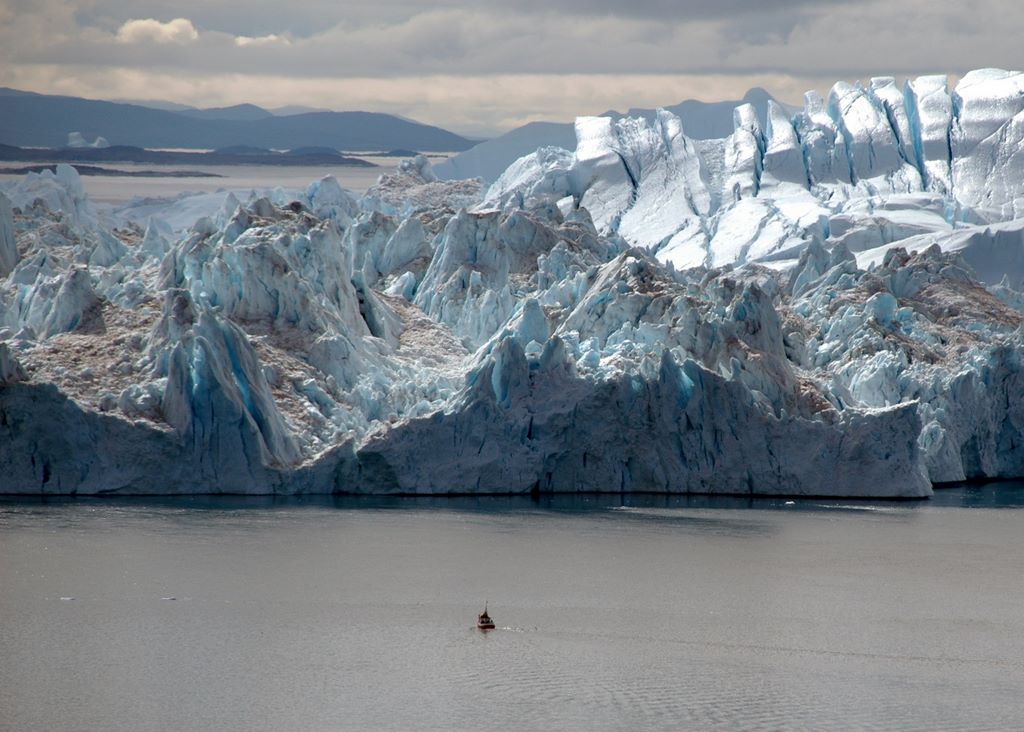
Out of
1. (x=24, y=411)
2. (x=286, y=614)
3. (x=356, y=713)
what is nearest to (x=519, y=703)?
(x=356, y=713)

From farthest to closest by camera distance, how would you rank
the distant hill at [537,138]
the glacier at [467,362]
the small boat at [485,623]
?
the distant hill at [537,138]
the glacier at [467,362]
the small boat at [485,623]

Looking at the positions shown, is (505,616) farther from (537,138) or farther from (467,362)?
(537,138)

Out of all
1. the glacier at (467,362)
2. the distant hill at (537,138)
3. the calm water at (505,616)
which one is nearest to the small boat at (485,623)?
the calm water at (505,616)

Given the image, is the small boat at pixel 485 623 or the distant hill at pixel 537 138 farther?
the distant hill at pixel 537 138

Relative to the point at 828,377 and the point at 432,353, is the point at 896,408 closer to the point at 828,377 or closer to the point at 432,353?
the point at 828,377

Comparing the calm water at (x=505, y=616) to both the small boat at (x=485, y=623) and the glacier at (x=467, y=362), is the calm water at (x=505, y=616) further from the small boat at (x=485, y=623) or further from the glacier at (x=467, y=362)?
the glacier at (x=467, y=362)

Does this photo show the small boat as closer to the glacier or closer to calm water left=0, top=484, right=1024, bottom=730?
calm water left=0, top=484, right=1024, bottom=730
